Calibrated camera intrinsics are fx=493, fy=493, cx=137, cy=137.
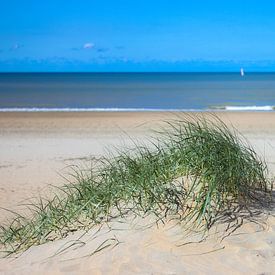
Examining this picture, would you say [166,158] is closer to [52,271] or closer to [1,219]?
[52,271]

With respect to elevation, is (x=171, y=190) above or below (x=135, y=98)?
below

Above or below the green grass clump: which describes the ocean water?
above

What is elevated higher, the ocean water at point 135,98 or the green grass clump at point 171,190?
the ocean water at point 135,98

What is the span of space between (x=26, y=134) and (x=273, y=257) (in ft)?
40.1

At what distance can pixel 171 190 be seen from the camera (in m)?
4.39

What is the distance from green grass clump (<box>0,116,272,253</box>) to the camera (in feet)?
13.9

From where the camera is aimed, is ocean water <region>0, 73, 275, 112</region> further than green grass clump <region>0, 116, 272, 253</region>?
Yes

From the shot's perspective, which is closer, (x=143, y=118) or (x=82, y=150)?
Result: (x=82, y=150)

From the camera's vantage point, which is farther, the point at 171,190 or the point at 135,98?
the point at 135,98

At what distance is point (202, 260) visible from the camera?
370cm

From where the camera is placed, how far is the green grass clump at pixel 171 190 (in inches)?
167

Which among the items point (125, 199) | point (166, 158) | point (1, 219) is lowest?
point (1, 219)

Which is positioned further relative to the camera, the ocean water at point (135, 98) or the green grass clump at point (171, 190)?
the ocean water at point (135, 98)

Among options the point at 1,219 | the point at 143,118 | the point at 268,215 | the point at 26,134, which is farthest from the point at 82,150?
the point at 143,118
